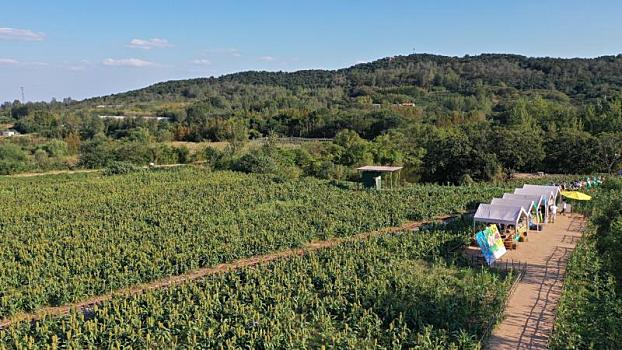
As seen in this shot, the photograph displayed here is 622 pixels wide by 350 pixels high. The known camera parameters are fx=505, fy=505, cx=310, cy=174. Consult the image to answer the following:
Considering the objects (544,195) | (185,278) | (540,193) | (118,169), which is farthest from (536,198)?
(118,169)

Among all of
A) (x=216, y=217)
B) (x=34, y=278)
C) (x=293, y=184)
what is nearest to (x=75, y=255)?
(x=34, y=278)

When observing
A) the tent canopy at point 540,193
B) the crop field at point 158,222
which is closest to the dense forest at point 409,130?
the crop field at point 158,222

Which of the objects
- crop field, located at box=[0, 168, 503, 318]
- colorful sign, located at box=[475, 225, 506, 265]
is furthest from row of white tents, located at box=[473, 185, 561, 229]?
crop field, located at box=[0, 168, 503, 318]

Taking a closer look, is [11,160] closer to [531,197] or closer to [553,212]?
[531,197]

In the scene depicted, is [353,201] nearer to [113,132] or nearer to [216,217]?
[216,217]

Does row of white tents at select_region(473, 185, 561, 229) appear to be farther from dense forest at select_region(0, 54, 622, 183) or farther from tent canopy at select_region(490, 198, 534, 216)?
dense forest at select_region(0, 54, 622, 183)

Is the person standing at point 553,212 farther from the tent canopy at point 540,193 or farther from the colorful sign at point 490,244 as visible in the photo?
the colorful sign at point 490,244
